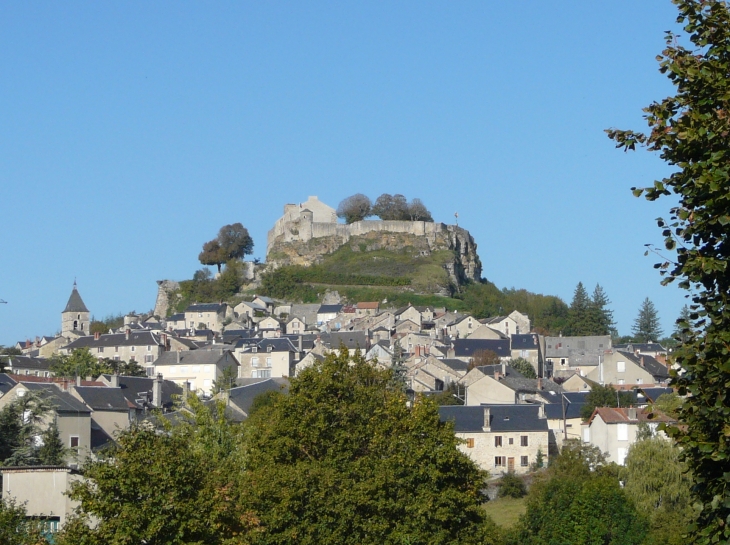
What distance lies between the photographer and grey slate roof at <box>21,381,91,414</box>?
46.3 m

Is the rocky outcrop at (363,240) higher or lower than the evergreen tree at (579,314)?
higher

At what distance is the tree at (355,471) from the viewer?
2553cm

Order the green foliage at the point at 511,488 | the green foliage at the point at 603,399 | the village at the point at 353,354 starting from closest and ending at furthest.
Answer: the green foliage at the point at 511,488 → the village at the point at 353,354 → the green foliage at the point at 603,399

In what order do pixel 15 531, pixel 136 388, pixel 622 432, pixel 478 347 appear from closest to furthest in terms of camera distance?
pixel 15 531, pixel 622 432, pixel 136 388, pixel 478 347

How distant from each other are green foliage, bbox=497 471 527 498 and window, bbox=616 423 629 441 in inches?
185

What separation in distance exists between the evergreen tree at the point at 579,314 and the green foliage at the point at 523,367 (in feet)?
77.3

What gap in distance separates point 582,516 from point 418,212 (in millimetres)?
90683

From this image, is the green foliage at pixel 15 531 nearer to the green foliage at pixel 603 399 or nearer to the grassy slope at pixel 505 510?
the grassy slope at pixel 505 510

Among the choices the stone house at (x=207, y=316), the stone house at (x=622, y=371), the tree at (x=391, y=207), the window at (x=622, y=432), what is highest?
the tree at (x=391, y=207)

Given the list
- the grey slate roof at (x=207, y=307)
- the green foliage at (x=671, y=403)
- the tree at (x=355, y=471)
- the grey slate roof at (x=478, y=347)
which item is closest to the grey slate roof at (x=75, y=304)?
the grey slate roof at (x=207, y=307)

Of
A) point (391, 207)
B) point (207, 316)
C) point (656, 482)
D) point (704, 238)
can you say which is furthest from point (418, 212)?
point (704, 238)

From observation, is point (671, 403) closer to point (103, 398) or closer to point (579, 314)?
point (103, 398)

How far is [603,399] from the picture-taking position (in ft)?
191

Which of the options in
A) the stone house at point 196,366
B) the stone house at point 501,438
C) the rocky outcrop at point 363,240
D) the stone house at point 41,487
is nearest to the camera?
the stone house at point 41,487
